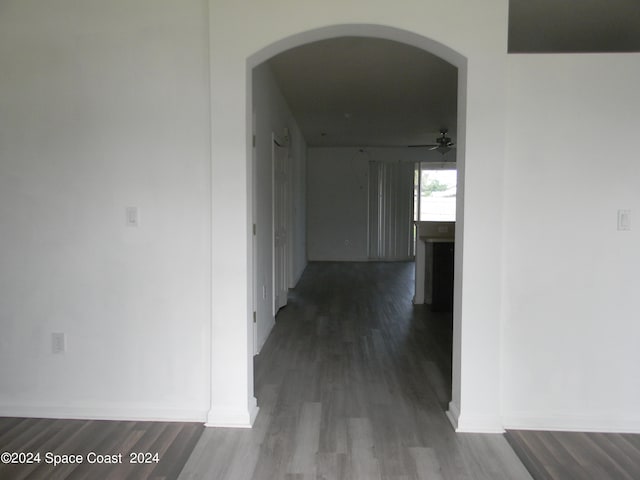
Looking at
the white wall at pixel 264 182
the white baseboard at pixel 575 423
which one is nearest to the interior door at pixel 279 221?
the white wall at pixel 264 182

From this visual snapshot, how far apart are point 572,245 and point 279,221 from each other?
3.46m

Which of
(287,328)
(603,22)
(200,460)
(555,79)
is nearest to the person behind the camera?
(200,460)

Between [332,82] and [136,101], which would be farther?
[332,82]

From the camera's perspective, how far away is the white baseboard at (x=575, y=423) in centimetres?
264

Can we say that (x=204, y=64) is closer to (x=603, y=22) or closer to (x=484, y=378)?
(x=484, y=378)

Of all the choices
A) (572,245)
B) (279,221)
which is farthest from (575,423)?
(279,221)

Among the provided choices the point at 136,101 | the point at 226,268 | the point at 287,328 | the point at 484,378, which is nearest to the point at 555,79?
the point at 484,378

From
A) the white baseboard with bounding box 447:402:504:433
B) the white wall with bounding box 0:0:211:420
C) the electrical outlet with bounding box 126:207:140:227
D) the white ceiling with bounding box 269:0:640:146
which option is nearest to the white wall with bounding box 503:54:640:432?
the white baseboard with bounding box 447:402:504:433

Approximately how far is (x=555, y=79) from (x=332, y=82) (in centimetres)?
284

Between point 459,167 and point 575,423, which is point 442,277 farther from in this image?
point 459,167

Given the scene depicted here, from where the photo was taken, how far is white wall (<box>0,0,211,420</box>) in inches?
106

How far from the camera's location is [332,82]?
502 cm

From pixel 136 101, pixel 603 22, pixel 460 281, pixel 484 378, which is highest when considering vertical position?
pixel 603 22

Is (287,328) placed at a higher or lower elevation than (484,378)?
lower
